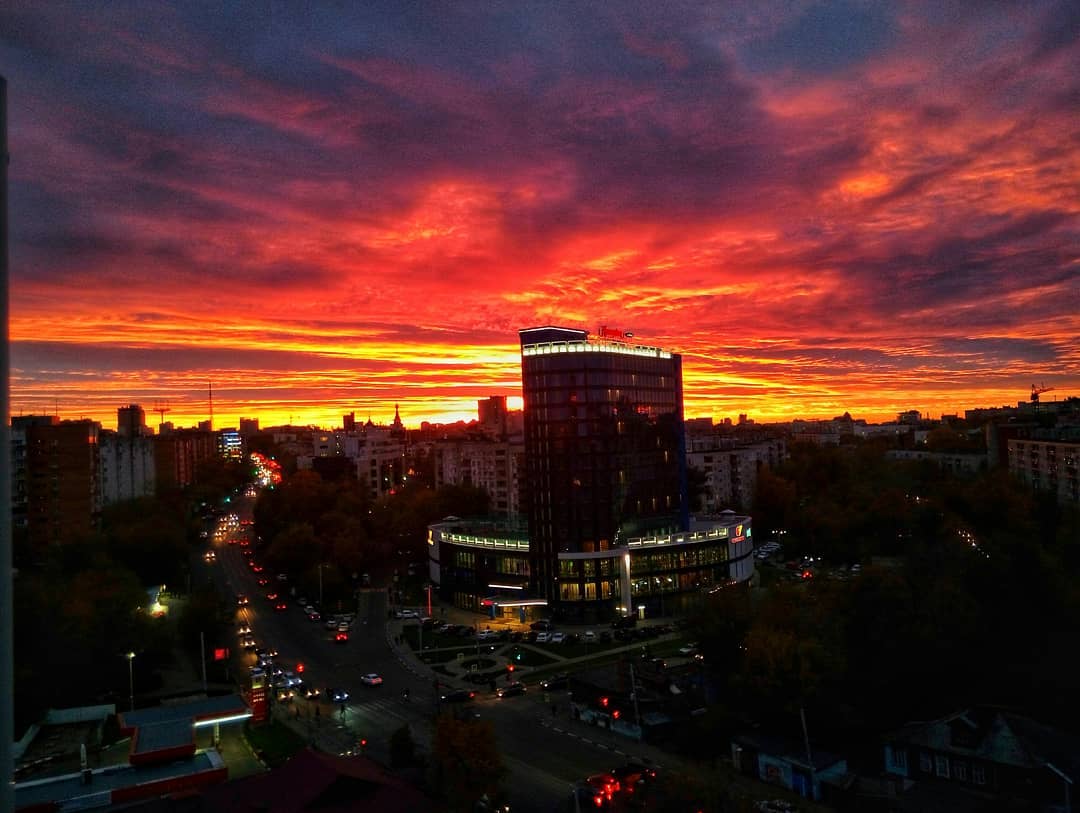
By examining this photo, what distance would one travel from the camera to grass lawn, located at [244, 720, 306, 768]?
23.2 meters

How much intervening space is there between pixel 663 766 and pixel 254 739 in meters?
13.6

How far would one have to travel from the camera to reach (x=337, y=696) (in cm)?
2784

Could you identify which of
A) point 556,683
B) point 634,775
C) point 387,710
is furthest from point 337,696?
point 634,775

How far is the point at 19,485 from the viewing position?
5662 centimetres

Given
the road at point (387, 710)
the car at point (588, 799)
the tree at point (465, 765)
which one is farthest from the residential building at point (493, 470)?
the tree at point (465, 765)

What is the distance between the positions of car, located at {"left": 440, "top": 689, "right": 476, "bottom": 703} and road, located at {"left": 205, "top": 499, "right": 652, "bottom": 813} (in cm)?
32

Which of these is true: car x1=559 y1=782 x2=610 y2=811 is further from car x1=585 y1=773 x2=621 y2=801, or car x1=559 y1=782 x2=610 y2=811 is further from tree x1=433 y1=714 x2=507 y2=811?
tree x1=433 y1=714 x2=507 y2=811

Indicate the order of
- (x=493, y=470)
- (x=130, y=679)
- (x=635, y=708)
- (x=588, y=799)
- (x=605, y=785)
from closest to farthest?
(x=588, y=799), (x=605, y=785), (x=635, y=708), (x=130, y=679), (x=493, y=470)

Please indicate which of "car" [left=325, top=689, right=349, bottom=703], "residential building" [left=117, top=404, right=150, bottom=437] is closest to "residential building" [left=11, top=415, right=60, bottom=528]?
"car" [left=325, top=689, right=349, bottom=703]

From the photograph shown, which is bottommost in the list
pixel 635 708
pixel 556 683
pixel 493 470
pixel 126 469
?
pixel 556 683

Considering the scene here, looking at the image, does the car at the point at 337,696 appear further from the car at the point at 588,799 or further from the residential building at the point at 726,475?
the residential building at the point at 726,475

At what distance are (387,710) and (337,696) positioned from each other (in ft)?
7.89

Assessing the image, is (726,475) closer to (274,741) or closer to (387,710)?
(387,710)

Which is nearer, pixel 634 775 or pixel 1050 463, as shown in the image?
pixel 634 775
